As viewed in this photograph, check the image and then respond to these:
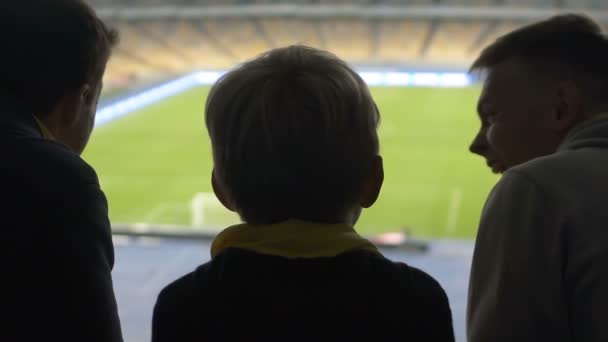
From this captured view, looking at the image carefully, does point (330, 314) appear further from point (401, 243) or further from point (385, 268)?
point (401, 243)

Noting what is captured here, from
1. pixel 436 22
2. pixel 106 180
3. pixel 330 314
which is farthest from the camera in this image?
pixel 436 22

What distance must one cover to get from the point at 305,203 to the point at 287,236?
4 centimetres

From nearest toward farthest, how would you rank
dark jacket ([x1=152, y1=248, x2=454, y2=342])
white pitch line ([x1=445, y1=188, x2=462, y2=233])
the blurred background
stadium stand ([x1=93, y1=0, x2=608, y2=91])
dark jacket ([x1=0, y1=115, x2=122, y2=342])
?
dark jacket ([x1=152, y1=248, x2=454, y2=342])
dark jacket ([x1=0, y1=115, x2=122, y2=342])
white pitch line ([x1=445, y1=188, x2=462, y2=233])
the blurred background
stadium stand ([x1=93, y1=0, x2=608, y2=91])

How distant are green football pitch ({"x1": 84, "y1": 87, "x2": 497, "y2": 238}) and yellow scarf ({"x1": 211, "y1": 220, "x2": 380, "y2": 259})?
11.4 ft

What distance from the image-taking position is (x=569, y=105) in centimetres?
91

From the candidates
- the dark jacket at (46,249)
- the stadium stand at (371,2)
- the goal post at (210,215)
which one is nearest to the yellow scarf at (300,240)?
the dark jacket at (46,249)

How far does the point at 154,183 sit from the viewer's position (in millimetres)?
6613

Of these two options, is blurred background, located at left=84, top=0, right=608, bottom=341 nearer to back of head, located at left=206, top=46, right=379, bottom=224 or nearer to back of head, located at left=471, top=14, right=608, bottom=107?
back of head, located at left=471, top=14, right=608, bottom=107

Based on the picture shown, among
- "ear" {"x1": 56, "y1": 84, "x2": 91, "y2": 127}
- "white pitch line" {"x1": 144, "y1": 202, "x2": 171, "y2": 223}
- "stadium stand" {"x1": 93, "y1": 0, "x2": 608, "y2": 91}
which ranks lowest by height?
"white pitch line" {"x1": 144, "y1": 202, "x2": 171, "y2": 223}

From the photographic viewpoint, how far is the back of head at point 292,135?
0.63 m

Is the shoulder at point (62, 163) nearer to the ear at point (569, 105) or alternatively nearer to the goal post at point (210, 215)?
the ear at point (569, 105)

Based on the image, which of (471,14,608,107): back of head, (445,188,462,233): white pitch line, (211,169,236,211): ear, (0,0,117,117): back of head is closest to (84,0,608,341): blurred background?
(445,188,462,233): white pitch line

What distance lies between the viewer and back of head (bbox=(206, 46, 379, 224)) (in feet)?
2.08

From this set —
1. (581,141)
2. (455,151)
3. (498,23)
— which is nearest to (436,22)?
(498,23)
